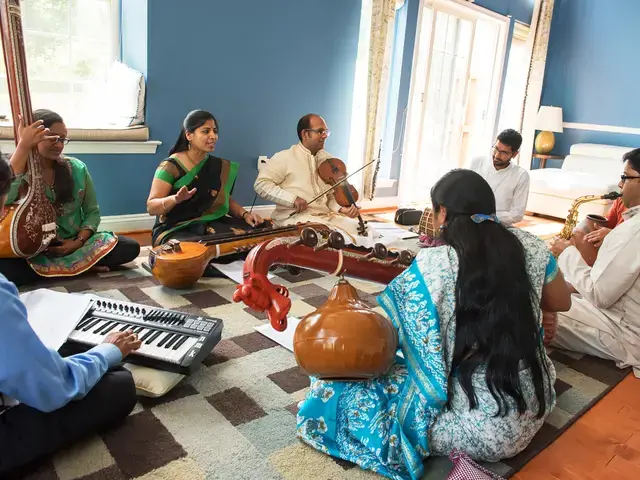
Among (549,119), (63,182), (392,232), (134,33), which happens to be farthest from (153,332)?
(549,119)

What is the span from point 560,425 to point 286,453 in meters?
1.02

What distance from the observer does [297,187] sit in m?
3.73

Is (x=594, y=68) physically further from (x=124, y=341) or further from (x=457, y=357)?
(x=124, y=341)

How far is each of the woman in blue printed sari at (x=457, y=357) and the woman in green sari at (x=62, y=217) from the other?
1847mm

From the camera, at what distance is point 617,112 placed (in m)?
6.63

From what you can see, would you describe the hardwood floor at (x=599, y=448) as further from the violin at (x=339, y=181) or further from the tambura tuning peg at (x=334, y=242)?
the violin at (x=339, y=181)

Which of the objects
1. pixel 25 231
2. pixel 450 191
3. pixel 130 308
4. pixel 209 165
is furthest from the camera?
pixel 209 165

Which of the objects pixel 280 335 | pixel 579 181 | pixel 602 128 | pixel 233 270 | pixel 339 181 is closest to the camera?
pixel 280 335

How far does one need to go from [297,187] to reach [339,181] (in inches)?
11.8

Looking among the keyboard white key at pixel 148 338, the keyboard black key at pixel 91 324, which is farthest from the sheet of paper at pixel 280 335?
the keyboard black key at pixel 91 324

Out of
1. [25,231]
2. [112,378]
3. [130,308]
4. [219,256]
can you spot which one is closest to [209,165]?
[219,256]

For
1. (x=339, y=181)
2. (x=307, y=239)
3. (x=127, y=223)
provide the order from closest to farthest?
(x=307, y=239)
(x=339, y=181)
(x=127, y=223)

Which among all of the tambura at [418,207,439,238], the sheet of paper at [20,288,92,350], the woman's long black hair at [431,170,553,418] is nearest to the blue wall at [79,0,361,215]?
the tambura at [418,207,439,238]

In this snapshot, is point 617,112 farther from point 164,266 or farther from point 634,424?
point 164,266
